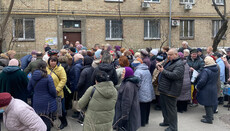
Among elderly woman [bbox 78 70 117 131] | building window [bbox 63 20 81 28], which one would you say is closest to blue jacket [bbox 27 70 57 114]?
elderly woman [bbox 78 70 117 131]

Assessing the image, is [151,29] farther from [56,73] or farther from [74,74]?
[56,73]

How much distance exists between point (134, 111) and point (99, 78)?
1.56m

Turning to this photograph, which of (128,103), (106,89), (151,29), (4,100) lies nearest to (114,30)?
(151,29)

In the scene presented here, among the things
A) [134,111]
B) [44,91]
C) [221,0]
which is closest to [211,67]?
[134,111]

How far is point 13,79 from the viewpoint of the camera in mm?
5500

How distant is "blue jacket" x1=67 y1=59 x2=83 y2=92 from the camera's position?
625 centimetres

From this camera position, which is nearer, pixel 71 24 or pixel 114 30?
pixel 71 24

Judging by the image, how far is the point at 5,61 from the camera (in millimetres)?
6609

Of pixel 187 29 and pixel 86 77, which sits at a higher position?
pixel 187 29

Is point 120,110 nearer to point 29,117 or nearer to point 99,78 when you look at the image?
point 99,78

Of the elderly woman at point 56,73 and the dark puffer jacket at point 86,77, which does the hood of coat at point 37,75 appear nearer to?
the elderly woman at point 56,73

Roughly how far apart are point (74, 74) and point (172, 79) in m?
2.62

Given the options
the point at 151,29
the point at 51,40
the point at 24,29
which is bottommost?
the point at 51,40

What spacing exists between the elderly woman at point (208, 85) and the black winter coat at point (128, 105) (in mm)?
2211
